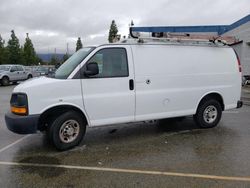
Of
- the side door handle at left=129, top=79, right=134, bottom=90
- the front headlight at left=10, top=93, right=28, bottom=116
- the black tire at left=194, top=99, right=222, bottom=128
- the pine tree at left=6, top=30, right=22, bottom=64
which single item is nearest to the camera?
the front headlight at left=10, top=93, right=28, bottom=116

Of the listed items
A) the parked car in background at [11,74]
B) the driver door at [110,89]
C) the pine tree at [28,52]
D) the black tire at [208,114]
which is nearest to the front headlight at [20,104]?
the driver door at [110,89]

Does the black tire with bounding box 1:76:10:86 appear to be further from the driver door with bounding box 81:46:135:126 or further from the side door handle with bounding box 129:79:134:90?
the side door handle with bounding box 129:79:134:90

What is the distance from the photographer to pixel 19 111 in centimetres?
577

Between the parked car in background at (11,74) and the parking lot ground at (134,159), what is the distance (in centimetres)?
1838

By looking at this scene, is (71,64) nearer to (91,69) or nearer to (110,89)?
(91,69)

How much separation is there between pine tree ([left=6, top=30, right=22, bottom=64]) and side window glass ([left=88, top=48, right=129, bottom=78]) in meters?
48.3

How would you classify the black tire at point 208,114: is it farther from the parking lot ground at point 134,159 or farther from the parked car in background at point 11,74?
the parked car in background at point 11,74

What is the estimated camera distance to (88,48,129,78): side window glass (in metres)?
6.34

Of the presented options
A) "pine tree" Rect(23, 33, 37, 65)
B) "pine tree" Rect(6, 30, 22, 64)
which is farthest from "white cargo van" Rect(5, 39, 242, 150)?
"pine tree" Rect(23, 33, 37, 65)

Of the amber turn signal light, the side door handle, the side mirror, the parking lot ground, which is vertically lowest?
the parking lot ground

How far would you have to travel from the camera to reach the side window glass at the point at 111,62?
20.8 feet

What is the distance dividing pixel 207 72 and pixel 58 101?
381cm

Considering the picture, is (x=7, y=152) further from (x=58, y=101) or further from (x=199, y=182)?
(x=199, y=182)

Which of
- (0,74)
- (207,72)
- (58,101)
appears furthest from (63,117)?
(0,74)
